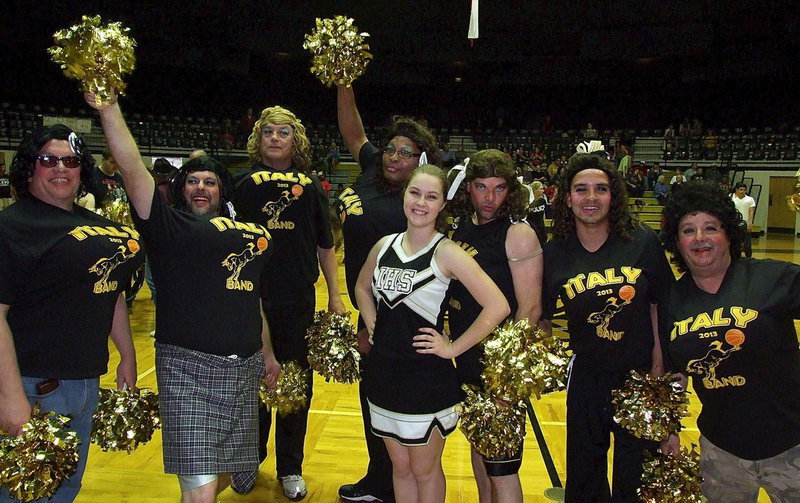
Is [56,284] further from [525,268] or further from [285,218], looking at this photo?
[525,268]

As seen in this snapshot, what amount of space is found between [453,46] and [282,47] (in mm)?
6459

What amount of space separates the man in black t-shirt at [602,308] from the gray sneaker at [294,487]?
145cm

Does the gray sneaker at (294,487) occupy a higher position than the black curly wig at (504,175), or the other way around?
the black curly wig at (504,175)

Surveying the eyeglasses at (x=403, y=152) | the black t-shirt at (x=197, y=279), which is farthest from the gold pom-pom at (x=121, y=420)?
the eyeglasses at (x=403, y=152)

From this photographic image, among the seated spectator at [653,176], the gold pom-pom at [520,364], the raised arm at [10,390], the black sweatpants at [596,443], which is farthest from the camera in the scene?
the seated spectator at [653,176]

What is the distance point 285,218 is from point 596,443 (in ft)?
6.10

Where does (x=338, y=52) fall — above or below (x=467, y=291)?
above

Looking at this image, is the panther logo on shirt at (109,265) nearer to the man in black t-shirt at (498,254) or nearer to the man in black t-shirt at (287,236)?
the man in black t-shirt at (287,236)

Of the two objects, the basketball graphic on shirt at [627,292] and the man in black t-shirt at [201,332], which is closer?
the man in black t-shirt at [201,332]

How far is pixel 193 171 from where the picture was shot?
2.60 m

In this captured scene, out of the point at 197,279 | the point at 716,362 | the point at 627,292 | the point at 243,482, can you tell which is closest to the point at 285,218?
the point at 197,279

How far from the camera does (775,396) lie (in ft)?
7.22

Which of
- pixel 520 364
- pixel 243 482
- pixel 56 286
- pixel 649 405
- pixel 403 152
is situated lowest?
pixel 243 482

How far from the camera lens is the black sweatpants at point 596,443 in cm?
254
